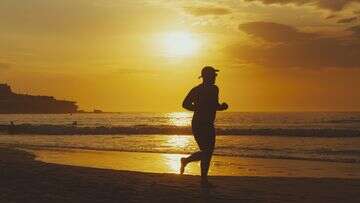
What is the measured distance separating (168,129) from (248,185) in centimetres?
4828

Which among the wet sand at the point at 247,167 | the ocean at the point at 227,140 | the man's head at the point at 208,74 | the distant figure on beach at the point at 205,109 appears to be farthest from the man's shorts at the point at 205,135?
the ocean at the point at 227,140

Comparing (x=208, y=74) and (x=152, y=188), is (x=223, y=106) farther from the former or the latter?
(x=152, y=188)

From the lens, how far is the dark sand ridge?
9.13 meters

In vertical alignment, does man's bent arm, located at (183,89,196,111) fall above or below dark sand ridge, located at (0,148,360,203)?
above

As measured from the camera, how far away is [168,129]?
2333 inches

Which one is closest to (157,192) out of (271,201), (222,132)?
(271,201)

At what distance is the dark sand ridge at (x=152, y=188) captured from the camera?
9.13m

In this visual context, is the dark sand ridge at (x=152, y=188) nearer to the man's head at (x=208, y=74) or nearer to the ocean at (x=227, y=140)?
the man's head at (x=208, y=74)

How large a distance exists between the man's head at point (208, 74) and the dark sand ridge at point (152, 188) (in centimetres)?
200

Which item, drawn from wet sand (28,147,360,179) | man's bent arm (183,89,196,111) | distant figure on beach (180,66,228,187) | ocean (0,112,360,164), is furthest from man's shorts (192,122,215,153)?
ocean (0,112,360,164)

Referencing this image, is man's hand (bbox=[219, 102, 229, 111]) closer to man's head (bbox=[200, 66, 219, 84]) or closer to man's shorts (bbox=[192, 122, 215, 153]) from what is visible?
man's shorts (bbox=[192, 122, 215, 153])

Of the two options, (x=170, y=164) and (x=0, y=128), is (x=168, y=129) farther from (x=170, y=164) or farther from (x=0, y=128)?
(x=170, y=164)

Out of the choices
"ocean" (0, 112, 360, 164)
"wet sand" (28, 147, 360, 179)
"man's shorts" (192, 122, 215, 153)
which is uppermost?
"man's shorts" (192, 122, 215, 153)

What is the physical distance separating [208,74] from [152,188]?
2.39 metres
